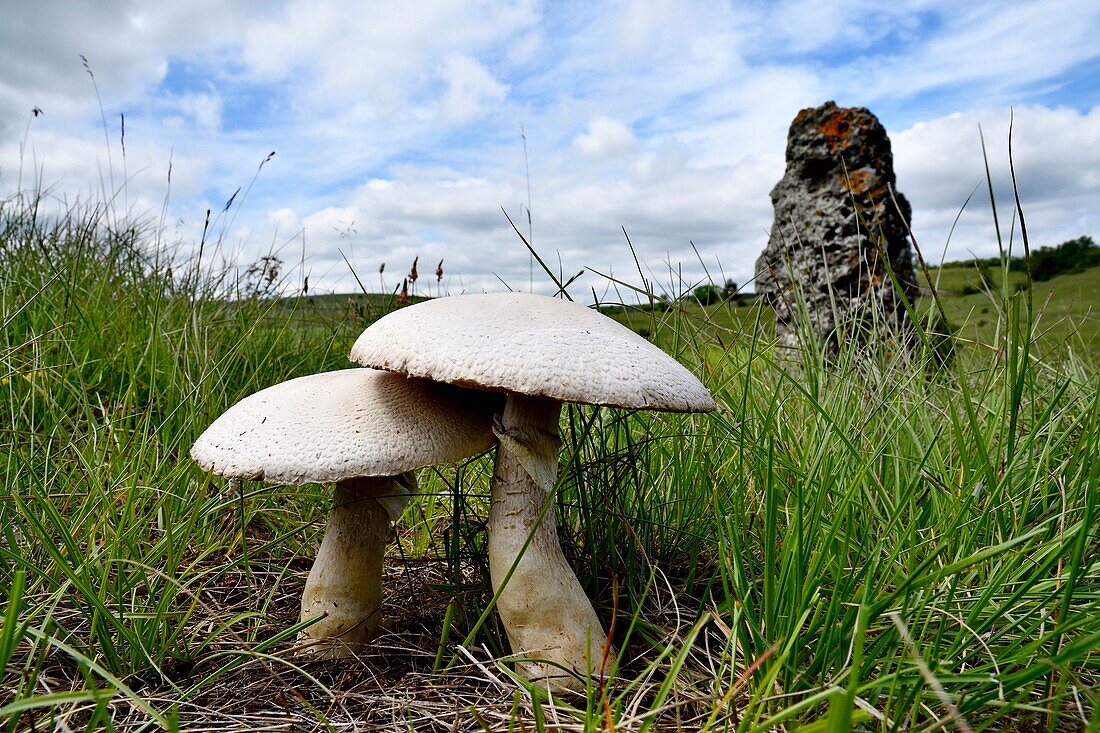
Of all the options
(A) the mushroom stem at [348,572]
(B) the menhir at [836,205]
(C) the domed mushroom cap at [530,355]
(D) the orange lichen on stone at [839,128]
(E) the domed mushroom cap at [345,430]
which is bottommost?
(A) the mushroom stem at [348,572]

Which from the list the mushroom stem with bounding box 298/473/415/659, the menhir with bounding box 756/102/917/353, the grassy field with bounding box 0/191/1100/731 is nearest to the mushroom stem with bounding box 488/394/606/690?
the grassy field with bounding box 0/191/1100/731

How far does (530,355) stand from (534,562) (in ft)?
2.19

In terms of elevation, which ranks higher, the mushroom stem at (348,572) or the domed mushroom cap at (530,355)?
the domed mushroom cap at (530,355)

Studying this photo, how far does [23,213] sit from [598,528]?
229 inches

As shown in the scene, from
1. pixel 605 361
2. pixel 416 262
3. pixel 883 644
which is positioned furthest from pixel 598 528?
pixel 416 262

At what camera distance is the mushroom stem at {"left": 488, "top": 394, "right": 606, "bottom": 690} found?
1947mm

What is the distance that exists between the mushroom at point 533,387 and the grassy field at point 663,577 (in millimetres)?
141

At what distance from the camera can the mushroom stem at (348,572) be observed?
7.16ft

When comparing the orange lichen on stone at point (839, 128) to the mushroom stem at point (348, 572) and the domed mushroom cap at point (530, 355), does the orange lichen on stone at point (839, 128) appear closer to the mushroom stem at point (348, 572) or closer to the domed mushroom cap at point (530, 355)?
the domed mushroom cap at point (530, 355)

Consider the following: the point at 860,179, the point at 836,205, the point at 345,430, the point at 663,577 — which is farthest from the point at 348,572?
the point at 860,179

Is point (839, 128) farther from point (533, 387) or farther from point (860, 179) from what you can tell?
point (533, 387)

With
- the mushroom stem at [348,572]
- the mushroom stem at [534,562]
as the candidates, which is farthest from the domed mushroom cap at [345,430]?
the mushroom stem at [348,572]

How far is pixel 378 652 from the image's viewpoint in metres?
2.21

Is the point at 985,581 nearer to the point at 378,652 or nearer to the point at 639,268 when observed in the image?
the point at 639,268
